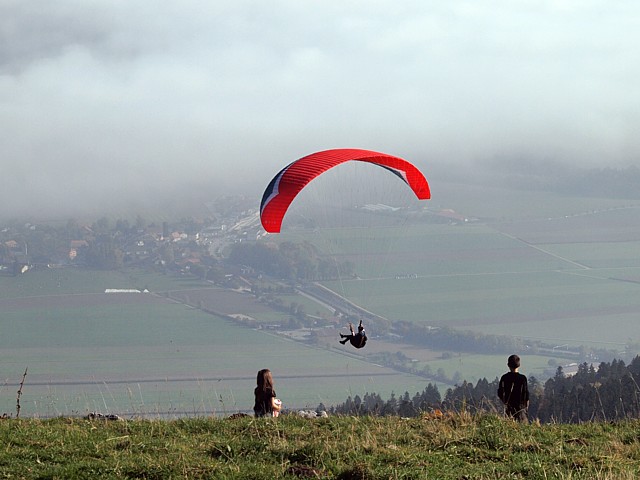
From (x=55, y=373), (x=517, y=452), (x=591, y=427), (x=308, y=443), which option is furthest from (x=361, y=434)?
(x=55, y=373)

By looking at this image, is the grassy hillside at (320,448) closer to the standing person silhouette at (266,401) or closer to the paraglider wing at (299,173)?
the standing person silhouette at (266,401)

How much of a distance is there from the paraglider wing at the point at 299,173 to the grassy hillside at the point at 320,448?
28.7 ft

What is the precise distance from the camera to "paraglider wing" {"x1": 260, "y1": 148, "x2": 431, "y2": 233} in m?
22.0

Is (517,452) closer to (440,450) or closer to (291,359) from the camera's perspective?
(440,450)

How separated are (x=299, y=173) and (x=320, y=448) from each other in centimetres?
1145

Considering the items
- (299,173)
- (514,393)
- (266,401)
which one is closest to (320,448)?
(266,401)

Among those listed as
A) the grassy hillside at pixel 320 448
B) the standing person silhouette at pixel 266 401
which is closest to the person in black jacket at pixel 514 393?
the grassy hillside at pixel 320 448

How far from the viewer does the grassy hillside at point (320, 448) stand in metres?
10.8

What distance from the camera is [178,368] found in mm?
181250

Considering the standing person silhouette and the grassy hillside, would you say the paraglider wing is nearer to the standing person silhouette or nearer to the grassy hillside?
the standing person silhouette

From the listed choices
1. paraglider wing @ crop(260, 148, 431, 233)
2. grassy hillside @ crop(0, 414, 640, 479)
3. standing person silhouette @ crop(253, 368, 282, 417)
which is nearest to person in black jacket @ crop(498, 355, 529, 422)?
grassy hillside @ crop(0, 414, 640, 479)

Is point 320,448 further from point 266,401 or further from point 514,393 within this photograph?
point 514,393

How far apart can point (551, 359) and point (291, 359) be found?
51.7m

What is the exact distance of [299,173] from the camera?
72.9 ft
